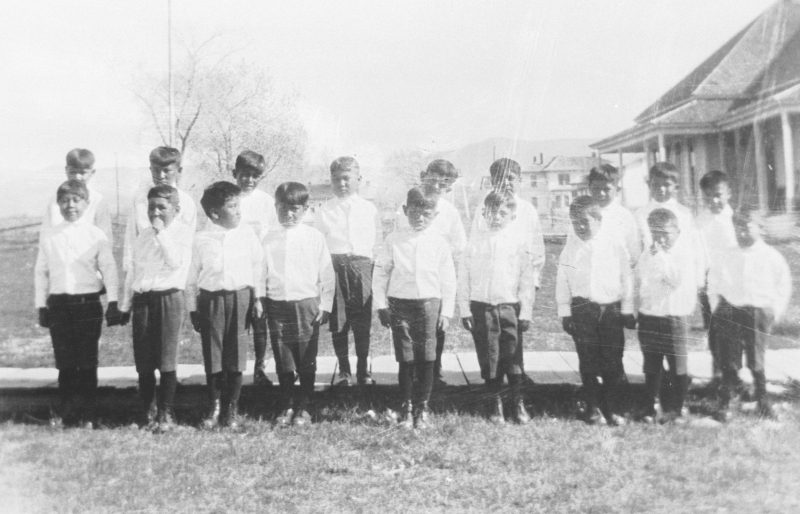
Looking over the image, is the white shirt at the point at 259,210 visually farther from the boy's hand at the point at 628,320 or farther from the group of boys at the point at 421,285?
the boy's hand at the point at 628,320

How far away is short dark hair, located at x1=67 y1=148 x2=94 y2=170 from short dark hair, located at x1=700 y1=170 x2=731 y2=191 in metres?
3.14

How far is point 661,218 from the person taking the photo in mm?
2891

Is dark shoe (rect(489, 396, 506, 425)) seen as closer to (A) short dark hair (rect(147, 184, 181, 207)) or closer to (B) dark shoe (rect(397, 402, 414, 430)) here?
(B) dark shoe (rect(397, 402, 414, 430))

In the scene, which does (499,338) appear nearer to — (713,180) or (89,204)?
(713,180)

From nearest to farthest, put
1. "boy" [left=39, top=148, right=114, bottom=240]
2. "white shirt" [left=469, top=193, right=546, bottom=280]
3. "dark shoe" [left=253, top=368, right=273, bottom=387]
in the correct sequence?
"white shirt" [left=469, top=193, right=546, bottom=280]
"boy" [left=39, top=148, right=114, bottom=240]
"dark shoe" [left=253, top=368, right=273, bottom=387]

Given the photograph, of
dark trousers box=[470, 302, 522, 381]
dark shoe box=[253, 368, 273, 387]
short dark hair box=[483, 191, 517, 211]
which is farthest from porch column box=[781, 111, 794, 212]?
dark shoe box=[253, 368, 273, 387]

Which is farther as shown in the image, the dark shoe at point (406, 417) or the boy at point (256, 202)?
the boy at point (256, 202)

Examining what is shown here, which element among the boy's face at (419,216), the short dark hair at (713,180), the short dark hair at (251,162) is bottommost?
the boy's face at (419,216)

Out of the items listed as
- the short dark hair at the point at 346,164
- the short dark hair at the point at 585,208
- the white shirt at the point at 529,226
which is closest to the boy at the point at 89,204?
the short dark hair at the point at 346,164

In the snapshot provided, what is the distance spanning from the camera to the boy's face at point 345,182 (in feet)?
10.5

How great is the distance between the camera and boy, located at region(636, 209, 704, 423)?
2.89 m

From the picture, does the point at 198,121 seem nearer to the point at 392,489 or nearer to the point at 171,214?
the point at 171,214

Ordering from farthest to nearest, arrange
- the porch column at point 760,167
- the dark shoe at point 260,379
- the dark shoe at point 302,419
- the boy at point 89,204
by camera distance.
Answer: the dark shoe at point 260,379 → the boy at point 89,204 → the dark shoe at point 302,419 → the porch column at point 760,167

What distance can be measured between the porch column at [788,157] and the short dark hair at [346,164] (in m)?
2.08
